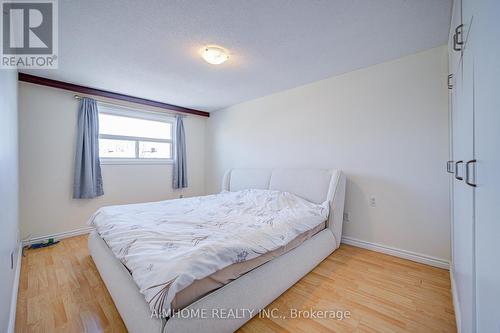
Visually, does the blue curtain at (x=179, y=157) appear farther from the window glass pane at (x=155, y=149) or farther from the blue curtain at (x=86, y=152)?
the blue curtain at (x=86, y=152)

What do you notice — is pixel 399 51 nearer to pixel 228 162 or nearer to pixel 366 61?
pixel 366 61

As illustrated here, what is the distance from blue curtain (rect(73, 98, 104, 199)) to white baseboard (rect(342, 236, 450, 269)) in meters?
3.96

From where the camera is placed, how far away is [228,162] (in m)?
4.40

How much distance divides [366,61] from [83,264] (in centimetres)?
404

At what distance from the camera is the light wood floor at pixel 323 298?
136cm

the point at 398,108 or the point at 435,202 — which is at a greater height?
the point at 398,108

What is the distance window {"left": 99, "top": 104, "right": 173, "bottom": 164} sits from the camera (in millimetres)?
3510

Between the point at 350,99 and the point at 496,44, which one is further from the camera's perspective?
the point at 350,99

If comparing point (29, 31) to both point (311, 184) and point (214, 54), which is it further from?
point (311, 184)

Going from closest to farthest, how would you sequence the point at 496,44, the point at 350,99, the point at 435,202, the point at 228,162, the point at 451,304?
1. the point at 496,44
2. the point at 451,304
3. the point at 435,202
4. the point at 350,99
5. the point at 228,162

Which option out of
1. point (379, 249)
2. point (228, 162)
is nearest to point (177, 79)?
point (228, 162)

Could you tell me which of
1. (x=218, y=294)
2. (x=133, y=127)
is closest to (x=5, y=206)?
(x=218, y=294)

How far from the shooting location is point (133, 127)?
3.82 meters

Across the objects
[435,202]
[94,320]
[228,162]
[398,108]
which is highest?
[398,108]
